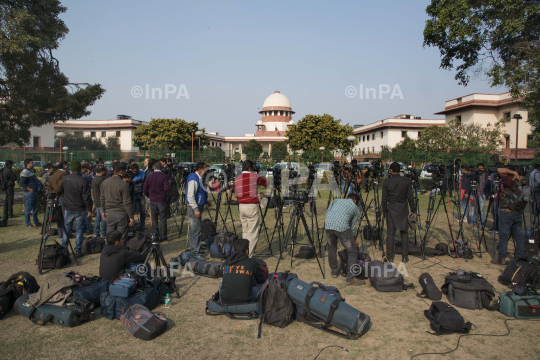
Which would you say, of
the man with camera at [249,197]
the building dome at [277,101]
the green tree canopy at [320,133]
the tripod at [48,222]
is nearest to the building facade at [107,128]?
the building dome at [277,101]

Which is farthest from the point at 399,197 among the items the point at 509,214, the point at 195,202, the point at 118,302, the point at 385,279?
the point at 118,302

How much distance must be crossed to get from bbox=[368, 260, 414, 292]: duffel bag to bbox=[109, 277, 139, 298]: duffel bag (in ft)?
11.4

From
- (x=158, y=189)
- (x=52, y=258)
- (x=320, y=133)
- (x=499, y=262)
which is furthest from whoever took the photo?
(x=320, y=133)

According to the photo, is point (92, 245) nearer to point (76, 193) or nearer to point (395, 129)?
point (76, 193)

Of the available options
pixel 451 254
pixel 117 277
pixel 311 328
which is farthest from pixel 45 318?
pixel 451 254

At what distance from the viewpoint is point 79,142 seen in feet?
180

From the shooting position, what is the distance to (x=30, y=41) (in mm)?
12023

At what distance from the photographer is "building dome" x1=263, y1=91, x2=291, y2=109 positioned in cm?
6819

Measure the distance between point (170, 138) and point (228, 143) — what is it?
1251 inches

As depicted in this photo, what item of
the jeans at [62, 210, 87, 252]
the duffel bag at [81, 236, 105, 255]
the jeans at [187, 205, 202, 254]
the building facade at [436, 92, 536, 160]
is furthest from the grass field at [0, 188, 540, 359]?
the building facade at [436, 92, 536, 160]

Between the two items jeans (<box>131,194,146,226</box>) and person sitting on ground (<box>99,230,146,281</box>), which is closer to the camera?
person sitting on ground (<box>99,230,146,281</box>)

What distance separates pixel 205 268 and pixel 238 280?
1772 millimetres

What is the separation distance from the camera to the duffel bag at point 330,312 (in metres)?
3.76

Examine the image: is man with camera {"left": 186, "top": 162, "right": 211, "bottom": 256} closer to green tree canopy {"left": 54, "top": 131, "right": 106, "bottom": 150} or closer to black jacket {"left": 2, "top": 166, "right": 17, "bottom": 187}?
black jacket {"left": 2, "top": 166, "right": 17, "bottom": 187}
